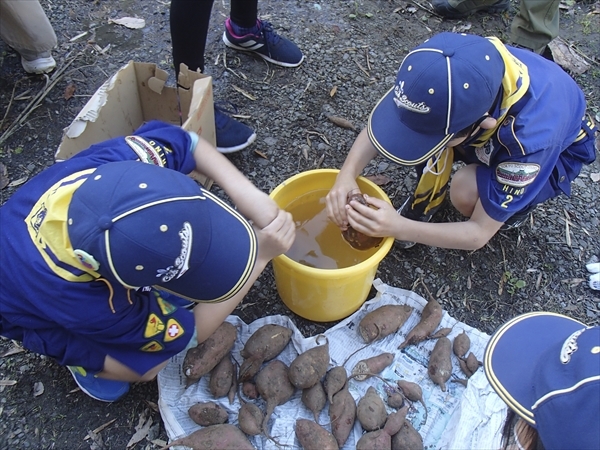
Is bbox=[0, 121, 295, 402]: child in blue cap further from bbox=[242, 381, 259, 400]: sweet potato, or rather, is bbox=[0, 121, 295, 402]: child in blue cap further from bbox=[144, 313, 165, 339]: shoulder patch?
bbox=[242, 381, 259, 400]: sweet potato

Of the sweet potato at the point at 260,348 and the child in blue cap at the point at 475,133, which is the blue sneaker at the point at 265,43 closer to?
the child in blue cap at the point at 475,133

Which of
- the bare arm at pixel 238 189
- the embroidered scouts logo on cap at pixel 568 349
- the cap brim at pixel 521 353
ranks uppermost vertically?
the bare arm at pixel 238 189

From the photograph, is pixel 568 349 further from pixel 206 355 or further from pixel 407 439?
pixel 206 355

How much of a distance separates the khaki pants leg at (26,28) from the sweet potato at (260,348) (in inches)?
77.6

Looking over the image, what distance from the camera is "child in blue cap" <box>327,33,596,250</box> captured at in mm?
1375

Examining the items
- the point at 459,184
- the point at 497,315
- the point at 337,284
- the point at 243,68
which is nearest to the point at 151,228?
the point at 337,284

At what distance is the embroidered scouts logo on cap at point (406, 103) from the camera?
1397 millimetres

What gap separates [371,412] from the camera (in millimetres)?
1644

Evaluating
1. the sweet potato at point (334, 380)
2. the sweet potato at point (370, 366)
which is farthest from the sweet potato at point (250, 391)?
the sweet potato at point (370, 366)

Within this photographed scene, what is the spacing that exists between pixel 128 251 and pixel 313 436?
942 mm

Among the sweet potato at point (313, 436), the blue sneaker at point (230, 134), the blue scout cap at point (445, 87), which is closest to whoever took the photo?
the blue scout cap at point (445, 87)

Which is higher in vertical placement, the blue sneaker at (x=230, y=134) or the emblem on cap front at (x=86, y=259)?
the emblem on cap front at (x=86, y=259)

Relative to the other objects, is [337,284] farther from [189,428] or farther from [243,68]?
[243,68]

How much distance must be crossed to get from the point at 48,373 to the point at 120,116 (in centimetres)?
116
